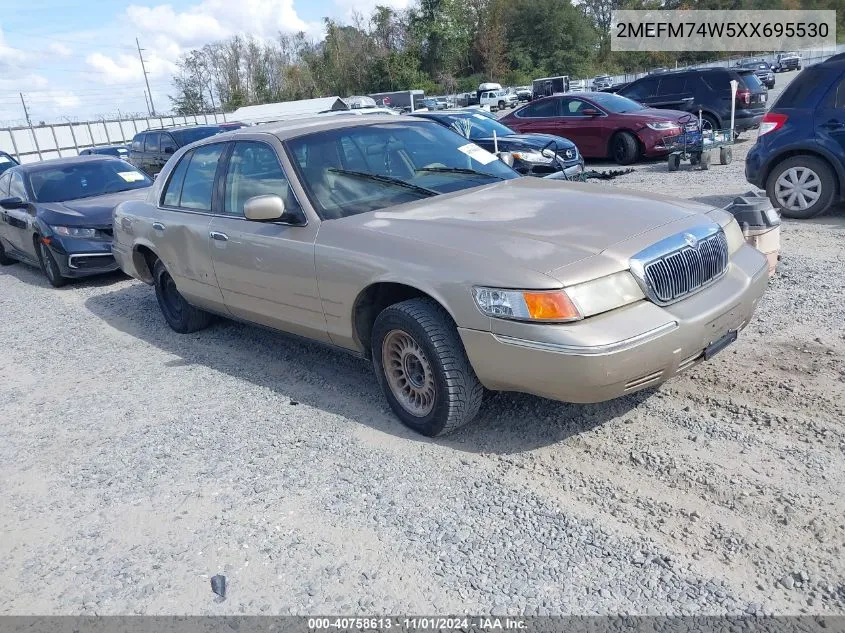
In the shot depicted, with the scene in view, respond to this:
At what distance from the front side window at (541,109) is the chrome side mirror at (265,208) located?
12239 mm

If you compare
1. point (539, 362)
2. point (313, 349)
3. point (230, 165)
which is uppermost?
point (230, 165)

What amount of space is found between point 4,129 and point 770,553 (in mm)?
36363

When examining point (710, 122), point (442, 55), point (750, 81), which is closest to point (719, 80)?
point (750, 81)

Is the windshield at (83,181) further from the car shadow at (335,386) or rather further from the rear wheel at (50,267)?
the car shadow at (335,386)

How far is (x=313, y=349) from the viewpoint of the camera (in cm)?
556

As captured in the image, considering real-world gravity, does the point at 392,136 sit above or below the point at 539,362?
above

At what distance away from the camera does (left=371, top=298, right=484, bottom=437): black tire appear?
3.57 metres

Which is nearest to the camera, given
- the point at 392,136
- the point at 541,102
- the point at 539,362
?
the point at 539,362

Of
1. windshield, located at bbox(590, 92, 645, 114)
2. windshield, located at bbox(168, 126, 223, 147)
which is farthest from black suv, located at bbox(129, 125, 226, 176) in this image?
windshield, located at bbox(590, 92, 645, 114)

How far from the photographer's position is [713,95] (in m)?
15.5

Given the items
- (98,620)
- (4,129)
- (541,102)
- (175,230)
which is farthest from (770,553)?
(4,129)

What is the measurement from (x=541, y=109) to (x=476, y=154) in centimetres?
1120

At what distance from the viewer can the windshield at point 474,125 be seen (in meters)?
12.6

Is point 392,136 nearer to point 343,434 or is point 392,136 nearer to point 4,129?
point 343,434
